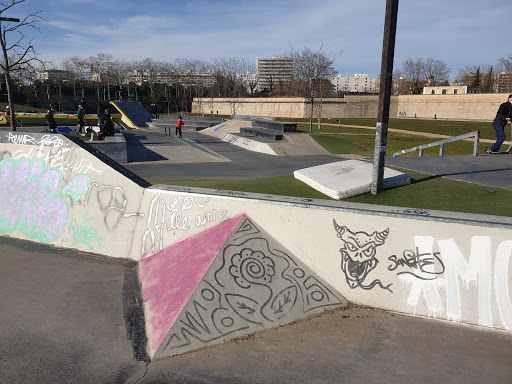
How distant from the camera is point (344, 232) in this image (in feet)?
18.7

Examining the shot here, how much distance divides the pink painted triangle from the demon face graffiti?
1.80m

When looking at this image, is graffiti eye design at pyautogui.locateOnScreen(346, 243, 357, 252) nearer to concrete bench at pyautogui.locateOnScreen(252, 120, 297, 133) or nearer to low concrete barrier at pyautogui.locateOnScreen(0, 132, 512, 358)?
low concrete barrier at pyautogui.locateOnScreen(0, 132, 512, 358)

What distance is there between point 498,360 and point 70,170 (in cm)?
818

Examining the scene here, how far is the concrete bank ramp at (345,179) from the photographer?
762 cm

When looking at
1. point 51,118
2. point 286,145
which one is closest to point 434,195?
point 286,145

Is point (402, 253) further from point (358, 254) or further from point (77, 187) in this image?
point (77, 187)

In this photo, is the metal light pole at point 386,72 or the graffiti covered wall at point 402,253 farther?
the metal light pole at point 386,72

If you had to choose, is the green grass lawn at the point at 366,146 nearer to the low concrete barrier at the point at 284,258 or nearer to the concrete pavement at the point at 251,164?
the concrete pavement at the point at 251,164

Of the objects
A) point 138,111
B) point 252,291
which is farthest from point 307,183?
point 138,111

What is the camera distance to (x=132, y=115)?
4188 centimetres

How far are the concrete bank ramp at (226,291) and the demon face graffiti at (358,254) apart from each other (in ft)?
1.22

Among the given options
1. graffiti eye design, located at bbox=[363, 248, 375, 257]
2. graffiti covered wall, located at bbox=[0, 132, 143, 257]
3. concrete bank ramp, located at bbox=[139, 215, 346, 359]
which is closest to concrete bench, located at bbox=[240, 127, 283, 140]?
graffiti covered wall, located at bbox=[0, 132, 143, 257]
